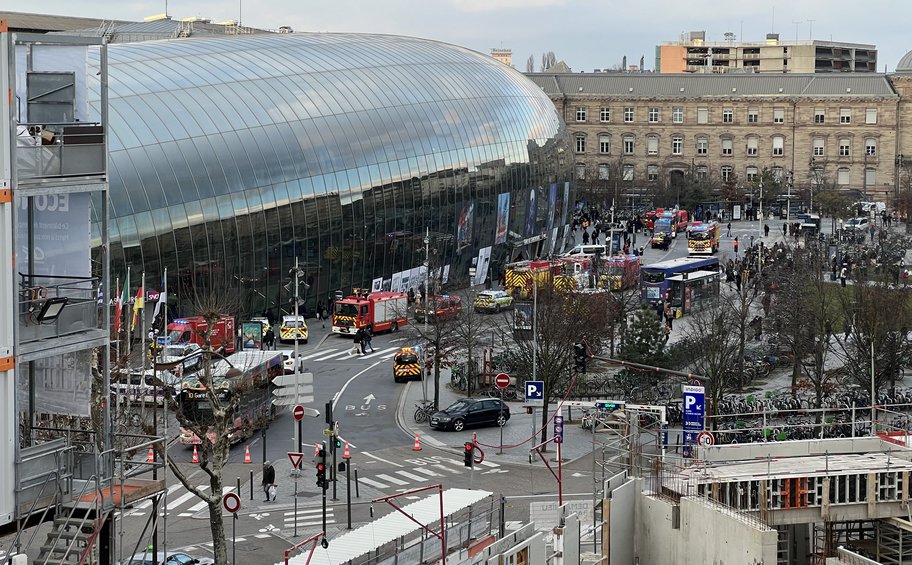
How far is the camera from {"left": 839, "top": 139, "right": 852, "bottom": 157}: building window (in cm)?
17362

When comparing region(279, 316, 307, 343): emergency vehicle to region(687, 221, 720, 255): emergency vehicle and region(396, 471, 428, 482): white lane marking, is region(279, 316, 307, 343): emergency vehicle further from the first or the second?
region(687, 221, 720, 255): emergency vehicle

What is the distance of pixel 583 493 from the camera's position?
4709 cm

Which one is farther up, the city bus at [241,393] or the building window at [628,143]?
the building window at [628,143]

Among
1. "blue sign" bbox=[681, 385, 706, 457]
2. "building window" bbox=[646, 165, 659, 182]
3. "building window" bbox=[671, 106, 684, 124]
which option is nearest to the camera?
"blue sign" bbox=[681, 385, 706, 457]

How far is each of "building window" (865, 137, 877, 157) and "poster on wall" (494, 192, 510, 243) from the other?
3096 inches

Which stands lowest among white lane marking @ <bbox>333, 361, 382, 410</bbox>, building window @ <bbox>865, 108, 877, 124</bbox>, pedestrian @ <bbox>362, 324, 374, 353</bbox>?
white lane marking @ <bbox>333, 361, 382, 410</bbox>

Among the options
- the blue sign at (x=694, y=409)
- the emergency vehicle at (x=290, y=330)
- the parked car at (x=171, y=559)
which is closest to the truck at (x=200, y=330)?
the emergency vehicle at (x=290, y=330)

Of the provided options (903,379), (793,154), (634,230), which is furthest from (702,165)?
(903,379)

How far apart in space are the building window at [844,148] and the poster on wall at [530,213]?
7123cm

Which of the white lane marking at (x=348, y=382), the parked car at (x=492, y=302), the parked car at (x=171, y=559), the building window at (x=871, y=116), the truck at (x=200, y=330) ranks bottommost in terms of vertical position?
the parked car at (x=171, y=559)

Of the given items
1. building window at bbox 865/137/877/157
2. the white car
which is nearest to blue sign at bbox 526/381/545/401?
the white car

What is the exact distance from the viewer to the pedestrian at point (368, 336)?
74500 millimetres

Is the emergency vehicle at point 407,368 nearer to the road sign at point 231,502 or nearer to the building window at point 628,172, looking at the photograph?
the road sign at point 231,502

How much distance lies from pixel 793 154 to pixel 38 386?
160 meters
